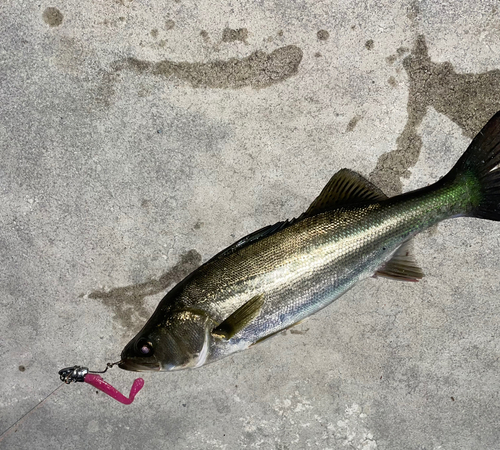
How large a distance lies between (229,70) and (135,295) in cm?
209

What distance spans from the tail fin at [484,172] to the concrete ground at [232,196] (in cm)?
45

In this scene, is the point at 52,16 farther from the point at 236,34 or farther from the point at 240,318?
the point at 240,318

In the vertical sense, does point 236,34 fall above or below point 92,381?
above

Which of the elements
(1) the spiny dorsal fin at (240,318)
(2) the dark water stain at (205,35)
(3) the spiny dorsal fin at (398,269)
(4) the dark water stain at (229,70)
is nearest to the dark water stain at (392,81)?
(4) the dark water stain at (229,70)

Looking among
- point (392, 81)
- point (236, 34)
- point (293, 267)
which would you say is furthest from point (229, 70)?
point (293, 267)

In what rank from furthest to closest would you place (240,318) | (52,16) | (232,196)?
(232,196)
(52,16)
(240,318)

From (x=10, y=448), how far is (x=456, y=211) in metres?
4.30

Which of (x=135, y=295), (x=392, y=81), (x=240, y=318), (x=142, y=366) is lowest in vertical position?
(x=142, y=366)

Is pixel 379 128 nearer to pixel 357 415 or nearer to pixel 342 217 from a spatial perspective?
pixel 342 217

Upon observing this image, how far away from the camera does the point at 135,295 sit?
3396 mm

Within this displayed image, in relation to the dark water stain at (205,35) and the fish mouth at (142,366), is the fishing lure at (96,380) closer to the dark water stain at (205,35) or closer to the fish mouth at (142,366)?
the fish mouth at (142,366)

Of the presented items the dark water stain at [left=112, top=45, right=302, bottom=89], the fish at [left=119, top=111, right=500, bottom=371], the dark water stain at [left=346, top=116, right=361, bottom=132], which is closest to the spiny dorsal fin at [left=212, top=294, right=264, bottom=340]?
the fish at [left=119, top=111, right=500, bottom=371]

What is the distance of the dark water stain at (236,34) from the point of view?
3.19 meters

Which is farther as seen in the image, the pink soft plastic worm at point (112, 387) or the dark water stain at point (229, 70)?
the pink soft plastic worm at point (112, 387)
